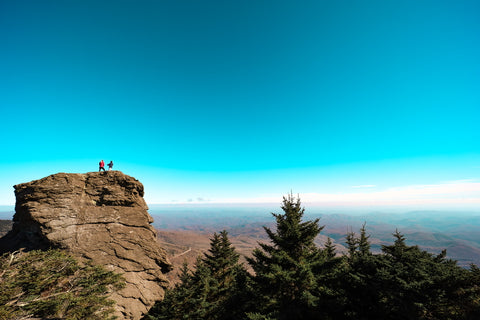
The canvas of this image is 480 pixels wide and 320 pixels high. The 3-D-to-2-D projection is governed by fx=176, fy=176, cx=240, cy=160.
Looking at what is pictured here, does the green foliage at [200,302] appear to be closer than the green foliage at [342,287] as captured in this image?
No

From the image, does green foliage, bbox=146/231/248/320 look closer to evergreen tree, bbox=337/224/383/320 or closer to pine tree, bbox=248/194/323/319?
pine tree, bbox=248/194/323/319

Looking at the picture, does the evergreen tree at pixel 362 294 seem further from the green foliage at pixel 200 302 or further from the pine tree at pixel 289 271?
the green foliage at pixel 200 302

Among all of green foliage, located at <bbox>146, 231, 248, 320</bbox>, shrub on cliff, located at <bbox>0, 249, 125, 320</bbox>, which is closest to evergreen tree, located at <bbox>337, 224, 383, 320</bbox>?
green foliage, located at <bbox>146, 231, 248, 320</bbox>

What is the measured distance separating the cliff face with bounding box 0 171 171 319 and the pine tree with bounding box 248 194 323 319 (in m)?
13.9

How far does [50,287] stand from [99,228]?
7.39 m

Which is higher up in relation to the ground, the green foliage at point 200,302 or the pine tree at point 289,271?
the pine tree at point 289,271

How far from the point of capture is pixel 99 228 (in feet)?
63.6

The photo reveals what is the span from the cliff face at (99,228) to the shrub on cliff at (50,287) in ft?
13.6

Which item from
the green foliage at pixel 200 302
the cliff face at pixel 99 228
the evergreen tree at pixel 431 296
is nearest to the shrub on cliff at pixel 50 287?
the cliff face at pixel 99 228

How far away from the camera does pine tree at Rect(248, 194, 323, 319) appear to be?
36.0 ft

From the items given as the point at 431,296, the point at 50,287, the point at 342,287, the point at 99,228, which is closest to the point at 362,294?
the point at 342,287

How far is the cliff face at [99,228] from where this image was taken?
17.3 meters

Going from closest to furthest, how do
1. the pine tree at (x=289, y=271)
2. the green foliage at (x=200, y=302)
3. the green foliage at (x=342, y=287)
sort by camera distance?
the green foliage at (x=342, y=287) < the pine tree at (x=289, y=271) < the green foliage at (x=200, y=302)

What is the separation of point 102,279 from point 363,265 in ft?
67.0
